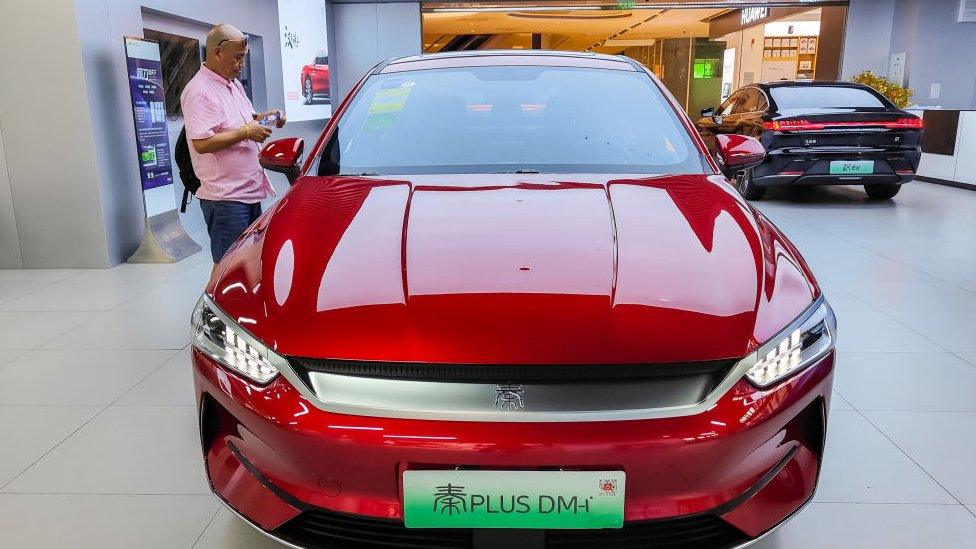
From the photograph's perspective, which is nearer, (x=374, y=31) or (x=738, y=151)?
(x=738, y=151)

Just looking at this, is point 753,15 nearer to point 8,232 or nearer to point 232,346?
point 8,232

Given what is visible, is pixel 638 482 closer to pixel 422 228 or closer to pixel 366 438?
pixel 366 438

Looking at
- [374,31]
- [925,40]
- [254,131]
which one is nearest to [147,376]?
[254,131]

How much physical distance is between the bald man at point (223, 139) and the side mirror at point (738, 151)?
5.81ft

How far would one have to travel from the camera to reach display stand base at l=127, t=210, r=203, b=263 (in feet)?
17.0

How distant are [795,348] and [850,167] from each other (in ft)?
21.0

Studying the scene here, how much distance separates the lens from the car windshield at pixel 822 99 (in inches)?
287

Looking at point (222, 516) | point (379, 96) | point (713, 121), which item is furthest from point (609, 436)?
point (713, 121)

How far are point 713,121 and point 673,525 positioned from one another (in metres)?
8.45

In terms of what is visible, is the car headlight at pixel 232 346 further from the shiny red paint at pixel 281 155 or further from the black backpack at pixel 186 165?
the black backpack at pixel 186 165

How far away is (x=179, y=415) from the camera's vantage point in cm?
Result: 257

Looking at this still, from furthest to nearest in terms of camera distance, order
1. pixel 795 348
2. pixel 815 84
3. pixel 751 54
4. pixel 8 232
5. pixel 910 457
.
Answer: pixel 751 54 < pixel 815 84 < pixel 8 232 < pixel 910 457 < pixel 795 348

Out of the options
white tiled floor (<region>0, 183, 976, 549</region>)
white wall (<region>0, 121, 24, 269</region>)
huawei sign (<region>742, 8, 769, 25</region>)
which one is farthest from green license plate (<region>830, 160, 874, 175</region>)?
huawei sign (<region>742, 8, 769, 25</region>)

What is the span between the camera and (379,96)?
2.41 meters
